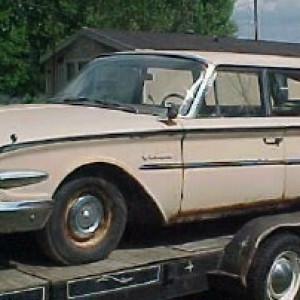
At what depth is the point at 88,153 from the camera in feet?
14.8

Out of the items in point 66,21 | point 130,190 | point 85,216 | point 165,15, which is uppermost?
point 165,15

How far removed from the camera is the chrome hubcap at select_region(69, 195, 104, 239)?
4.55 metres

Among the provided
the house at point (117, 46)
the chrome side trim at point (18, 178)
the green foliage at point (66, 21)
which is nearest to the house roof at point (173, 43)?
the house at point (117, 46)

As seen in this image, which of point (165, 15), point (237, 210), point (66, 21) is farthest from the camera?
point (165, 15)

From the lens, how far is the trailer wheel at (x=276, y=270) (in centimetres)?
504

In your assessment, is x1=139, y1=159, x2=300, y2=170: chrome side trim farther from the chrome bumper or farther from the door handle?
the chrome bumper

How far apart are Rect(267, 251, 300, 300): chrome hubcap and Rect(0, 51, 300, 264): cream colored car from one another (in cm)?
49

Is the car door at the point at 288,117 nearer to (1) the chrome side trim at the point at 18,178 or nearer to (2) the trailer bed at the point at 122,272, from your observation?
(2) the trailer bed at the point at 122,272

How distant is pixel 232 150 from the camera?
5297 millimetres

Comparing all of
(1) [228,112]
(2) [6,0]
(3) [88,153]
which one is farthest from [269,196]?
(2) [6,0]

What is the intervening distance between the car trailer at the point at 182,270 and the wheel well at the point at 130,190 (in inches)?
9.0

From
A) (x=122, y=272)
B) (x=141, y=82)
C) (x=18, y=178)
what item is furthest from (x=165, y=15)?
(x=18, y=178)

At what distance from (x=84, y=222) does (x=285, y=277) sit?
164cm

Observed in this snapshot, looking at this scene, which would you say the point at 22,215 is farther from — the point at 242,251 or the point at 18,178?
the point at 242,251
